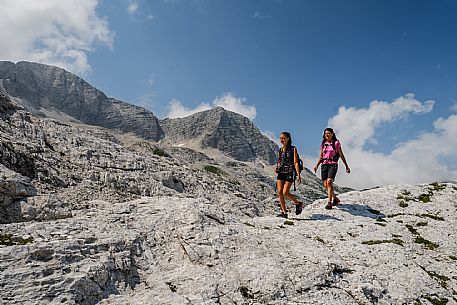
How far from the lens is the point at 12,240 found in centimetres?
1112

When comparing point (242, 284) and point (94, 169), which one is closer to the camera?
point (242, 284)

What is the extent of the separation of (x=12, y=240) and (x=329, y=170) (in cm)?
1761

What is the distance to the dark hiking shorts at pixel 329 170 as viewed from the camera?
21219 mm

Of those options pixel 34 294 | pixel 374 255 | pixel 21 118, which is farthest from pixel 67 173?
pixel 374 255

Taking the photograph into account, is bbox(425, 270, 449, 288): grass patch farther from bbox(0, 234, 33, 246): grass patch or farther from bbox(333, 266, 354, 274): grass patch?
bbox(0, 234, 33, 246): grass patch

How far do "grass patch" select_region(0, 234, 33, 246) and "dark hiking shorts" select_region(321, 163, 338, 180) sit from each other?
17.0 m

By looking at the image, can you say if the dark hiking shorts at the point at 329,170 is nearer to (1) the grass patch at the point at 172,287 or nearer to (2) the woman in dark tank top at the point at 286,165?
(2) the woman in dark tank top at the point at 286,165

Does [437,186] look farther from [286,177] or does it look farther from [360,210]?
[286,177]

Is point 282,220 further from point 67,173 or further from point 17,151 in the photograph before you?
point 17,151

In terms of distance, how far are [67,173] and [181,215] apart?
1083 cm

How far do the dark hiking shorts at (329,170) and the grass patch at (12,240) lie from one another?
16982mm

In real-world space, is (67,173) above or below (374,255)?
above

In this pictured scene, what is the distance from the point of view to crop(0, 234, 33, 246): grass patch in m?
10.8

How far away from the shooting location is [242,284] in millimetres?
12094
